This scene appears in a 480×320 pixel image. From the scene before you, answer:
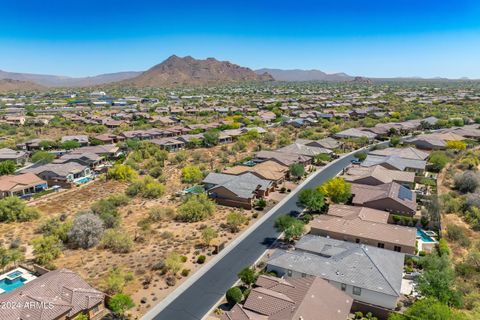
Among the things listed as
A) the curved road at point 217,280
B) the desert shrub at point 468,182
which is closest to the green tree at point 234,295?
the curved road at point 217,280

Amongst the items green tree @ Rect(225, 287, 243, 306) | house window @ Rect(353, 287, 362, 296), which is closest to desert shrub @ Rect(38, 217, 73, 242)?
green tree @ Rect(225, 287, 243, 306)

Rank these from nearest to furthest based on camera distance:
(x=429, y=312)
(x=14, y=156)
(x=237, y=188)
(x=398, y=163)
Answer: (x=429, y=312) → (x=237, y=188) → (x=398, y=163) → (x=14, y=156)

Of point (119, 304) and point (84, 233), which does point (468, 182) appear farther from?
point (84, 233)

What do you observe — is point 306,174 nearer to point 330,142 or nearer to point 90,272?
point 330,142

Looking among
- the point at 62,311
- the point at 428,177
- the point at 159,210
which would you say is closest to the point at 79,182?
the point at 159,210

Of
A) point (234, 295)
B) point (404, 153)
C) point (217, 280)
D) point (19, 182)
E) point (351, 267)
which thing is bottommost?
point (217, 280)

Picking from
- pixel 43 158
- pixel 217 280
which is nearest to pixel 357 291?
pixel 217 280
